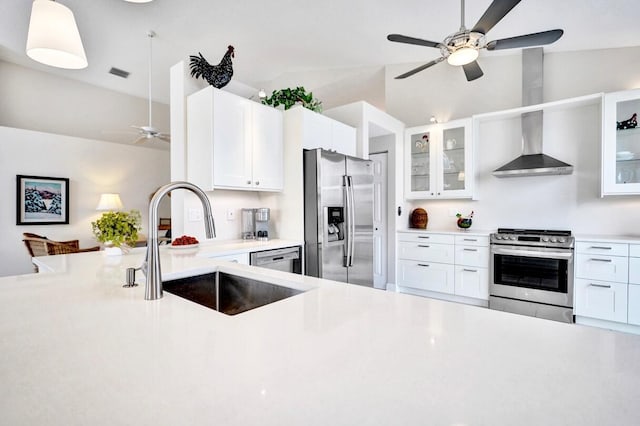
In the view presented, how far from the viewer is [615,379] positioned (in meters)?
0.53

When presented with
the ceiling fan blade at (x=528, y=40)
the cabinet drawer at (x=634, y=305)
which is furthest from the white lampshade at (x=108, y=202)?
the cabinet drawer at (x=634, y=305)

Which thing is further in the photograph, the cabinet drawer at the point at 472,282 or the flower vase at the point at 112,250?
the cabinet drawer at the point at 472,282

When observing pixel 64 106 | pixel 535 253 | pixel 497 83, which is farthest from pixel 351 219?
pixel 64 106

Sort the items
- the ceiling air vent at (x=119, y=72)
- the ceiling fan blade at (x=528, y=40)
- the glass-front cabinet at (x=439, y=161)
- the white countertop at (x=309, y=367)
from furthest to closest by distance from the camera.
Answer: the ceiling air vent at (x=119, y=72) < the glass-front cabinet at (x=439, y=161) < the ceiling fan blade at (x=528, y=40) < the white countertop at (x=309, y=367)

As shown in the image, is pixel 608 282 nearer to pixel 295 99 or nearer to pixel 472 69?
pixel 472 69

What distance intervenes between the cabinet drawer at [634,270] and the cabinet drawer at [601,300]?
0.08 metres

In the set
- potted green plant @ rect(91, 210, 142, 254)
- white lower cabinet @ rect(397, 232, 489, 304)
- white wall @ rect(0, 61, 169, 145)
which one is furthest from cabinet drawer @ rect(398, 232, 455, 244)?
white wall @ rect(0, 61, 169, 145)

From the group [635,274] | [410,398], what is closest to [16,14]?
[410,398]

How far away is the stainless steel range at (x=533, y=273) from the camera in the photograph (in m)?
2.99

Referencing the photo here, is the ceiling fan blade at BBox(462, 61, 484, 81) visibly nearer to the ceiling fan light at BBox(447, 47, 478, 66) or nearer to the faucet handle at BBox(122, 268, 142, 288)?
the ceiling fan light at BBox(447, 47, 478, 66)

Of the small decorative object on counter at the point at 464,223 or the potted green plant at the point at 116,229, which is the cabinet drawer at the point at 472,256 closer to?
the small decorative object on counter at the point at 464,223

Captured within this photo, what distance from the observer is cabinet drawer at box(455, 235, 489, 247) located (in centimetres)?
345

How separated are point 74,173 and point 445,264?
586 cm

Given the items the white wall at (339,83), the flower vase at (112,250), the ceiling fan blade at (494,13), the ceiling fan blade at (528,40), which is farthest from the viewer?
the white wall at (339,83)
